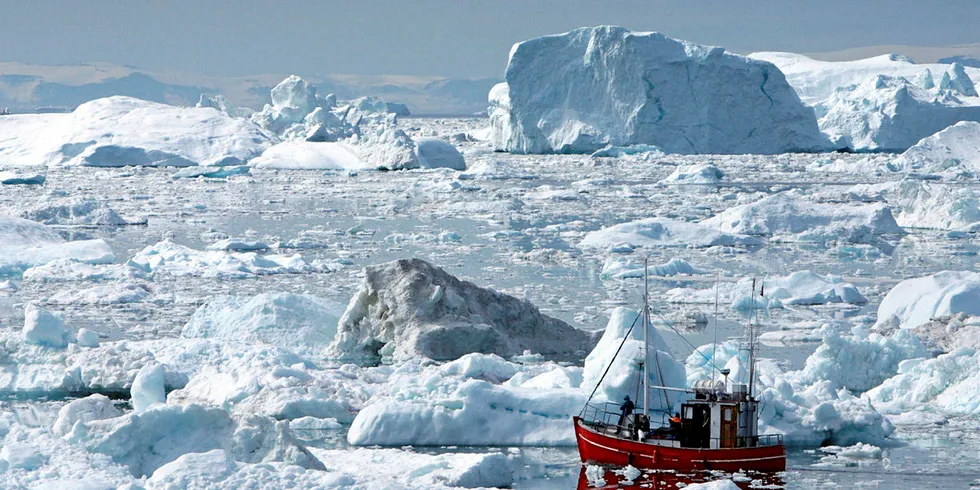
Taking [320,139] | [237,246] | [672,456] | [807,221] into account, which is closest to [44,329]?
[672,456]

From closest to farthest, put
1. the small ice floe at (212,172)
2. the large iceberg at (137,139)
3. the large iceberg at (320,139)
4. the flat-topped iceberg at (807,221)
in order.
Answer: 1. the flat-topped iceberg at (807,221)
2. the small ice floe at (212,172)
3. the large iceberg at (320,139)
4. the large iceberg at (137,139)

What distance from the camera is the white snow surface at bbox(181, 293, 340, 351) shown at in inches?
460

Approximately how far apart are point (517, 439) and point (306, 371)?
223cm

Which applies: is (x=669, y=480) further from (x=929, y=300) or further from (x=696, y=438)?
(x=929, y=300)

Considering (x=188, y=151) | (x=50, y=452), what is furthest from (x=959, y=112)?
(x=50, y=452)

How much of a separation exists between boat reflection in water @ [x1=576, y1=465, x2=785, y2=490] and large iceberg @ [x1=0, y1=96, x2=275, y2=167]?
138 feet

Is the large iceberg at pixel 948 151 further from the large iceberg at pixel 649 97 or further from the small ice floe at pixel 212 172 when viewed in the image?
the small ice floe at pixel 212 172

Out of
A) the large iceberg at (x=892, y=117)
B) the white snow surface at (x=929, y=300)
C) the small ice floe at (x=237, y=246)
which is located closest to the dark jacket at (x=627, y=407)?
the white snow surface at (x=929, y=300)

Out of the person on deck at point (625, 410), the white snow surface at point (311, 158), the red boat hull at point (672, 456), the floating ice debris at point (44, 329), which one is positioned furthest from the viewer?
the white snow surface at point (311, 158)

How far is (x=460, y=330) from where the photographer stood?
1133 centimetres

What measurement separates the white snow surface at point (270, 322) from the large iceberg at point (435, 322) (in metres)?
0.33

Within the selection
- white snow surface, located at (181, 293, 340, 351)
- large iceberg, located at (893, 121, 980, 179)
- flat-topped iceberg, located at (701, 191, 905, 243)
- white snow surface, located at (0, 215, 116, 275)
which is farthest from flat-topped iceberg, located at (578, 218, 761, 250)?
large iceberg, located at (893, 121, 980, 179)

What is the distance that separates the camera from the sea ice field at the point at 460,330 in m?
7.24

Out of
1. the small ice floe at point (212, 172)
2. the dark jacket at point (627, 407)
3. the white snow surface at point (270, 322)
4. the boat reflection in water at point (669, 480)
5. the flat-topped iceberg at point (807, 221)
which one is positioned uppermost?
the small ice floe at point (212, 172)
